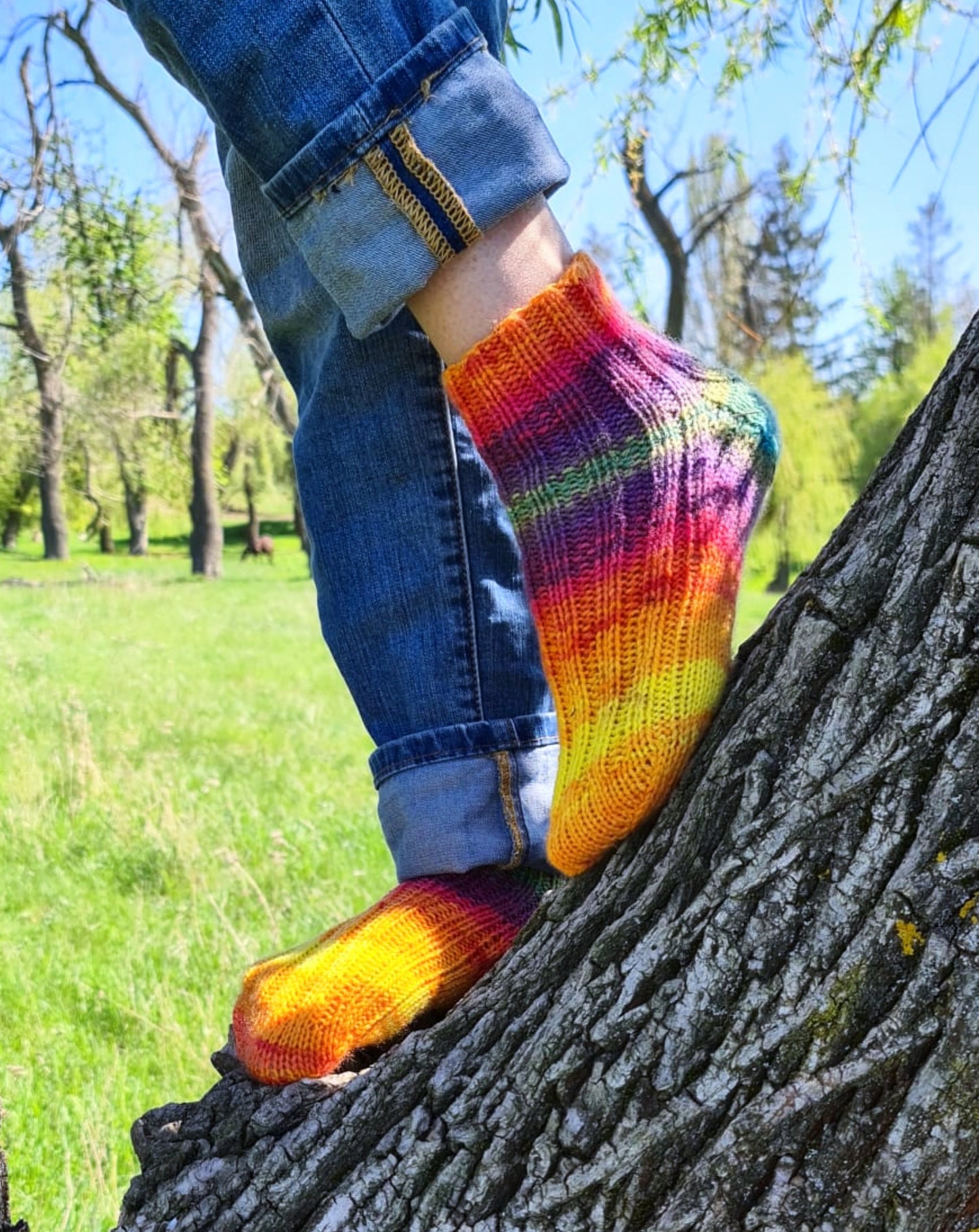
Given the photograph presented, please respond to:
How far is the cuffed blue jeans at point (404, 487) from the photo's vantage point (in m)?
0.79

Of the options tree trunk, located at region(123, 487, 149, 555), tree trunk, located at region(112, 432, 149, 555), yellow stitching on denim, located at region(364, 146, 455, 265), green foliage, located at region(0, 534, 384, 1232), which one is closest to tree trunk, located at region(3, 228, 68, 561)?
tree trunk, located at region(112, 432, 149, 555)

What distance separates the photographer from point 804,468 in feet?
60.5

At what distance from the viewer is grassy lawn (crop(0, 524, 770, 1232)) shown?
1.39 metres

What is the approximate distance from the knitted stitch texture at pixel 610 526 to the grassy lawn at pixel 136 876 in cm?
84

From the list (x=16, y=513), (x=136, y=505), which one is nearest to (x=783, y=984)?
(x=136, y=505)

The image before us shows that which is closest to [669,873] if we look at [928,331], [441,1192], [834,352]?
[441,1192]

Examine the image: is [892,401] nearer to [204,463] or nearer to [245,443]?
[204,463]

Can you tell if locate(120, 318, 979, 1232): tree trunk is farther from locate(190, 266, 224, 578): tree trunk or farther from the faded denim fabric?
locate(190, 266, 224, 578): tree trunk

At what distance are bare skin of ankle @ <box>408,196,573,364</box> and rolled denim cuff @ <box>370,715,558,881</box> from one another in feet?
1.25

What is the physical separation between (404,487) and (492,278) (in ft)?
0.87

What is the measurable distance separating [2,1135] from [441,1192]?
0.84 metres

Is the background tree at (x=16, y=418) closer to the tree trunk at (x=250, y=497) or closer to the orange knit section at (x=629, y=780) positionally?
the tree trunk at (x=250, y=497)

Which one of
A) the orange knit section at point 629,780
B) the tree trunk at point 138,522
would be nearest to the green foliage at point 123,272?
the orange knit section at point 629,780

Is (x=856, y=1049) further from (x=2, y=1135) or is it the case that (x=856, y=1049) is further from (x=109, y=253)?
(x=109, y=253)
